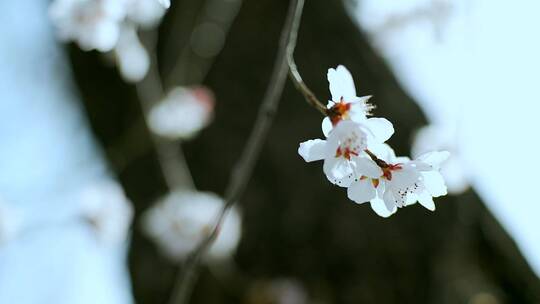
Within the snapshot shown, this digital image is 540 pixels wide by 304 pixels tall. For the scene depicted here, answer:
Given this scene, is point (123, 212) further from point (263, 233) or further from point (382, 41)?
point (382, 41)

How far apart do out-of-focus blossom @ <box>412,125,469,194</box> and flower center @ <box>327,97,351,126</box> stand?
0.68 metres

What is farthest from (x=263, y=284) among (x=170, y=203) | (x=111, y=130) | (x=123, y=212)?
(x=111, y=130)

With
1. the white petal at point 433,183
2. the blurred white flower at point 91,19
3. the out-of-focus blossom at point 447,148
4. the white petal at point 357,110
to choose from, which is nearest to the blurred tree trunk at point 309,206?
the out-of-focus blossom at point 447,148

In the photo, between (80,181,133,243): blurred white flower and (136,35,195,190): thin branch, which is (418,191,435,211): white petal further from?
(80,181,133,243): blurred white flower

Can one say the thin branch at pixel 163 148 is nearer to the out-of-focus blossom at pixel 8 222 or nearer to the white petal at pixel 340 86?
the out-of-focus blossom at pixel 8 222

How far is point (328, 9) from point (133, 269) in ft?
2.65

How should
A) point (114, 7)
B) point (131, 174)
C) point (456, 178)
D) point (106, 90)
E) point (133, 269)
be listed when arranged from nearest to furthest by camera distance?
point (114, 7)
point (456, 178)
point (133, 269)
point (131, 174)
point (106, 90)

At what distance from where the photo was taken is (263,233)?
1.39 metres

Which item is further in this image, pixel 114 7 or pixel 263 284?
pixel 263 284

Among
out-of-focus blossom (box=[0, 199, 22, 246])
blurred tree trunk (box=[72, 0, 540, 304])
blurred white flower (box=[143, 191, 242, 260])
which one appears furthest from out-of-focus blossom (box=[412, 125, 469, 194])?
out-of-focus blossom (box=[0, 199, 22, 246])

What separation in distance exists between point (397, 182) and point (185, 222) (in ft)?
3.24

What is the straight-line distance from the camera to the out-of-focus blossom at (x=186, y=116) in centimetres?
157

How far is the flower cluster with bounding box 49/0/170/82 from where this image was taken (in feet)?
3.08

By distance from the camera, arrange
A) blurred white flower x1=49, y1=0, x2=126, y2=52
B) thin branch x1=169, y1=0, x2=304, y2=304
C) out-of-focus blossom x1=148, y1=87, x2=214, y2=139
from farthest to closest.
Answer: out-of-focus blossom x1=148, y1=87, x2=214, y2=139 < blurred white flower x1=49, y1=0, x2=126, y2=52 < thin branch x1=169, y1=0, x2=304, y2=304
